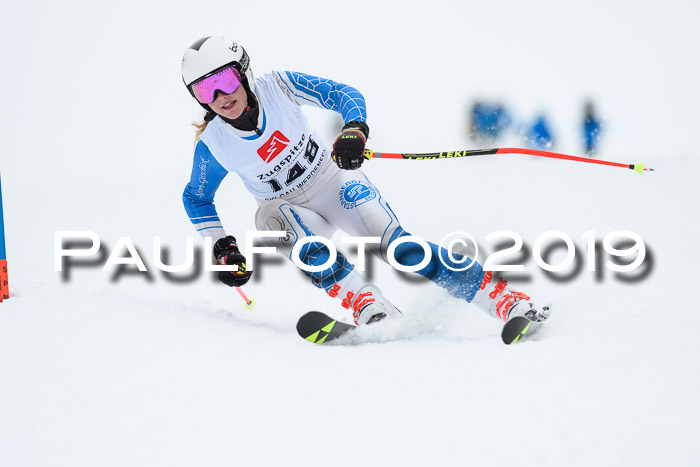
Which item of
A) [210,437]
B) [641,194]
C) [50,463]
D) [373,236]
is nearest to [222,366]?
[210,437]

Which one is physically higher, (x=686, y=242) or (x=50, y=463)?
(x=686, y=242)

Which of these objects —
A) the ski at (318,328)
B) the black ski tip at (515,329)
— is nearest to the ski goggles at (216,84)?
the ski at (318,328)

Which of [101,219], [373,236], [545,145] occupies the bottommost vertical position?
[101,219]

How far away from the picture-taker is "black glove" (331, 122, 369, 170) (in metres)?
2.69

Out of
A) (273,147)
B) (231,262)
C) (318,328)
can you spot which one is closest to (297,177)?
(273,147)

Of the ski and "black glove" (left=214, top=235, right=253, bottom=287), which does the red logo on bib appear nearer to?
"black glove" (left=214, top=235, right=253, bottom=287)

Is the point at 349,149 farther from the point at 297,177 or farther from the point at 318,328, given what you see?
the point at 318,328

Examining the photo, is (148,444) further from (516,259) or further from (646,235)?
(646,235)

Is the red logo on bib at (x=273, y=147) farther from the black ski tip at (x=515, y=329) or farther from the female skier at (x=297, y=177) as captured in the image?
the black ski tip at (x=515, y=329)

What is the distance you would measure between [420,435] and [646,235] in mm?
4546

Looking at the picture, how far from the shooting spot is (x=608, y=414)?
5.06ft

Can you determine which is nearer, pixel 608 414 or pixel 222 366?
pixel 608 414

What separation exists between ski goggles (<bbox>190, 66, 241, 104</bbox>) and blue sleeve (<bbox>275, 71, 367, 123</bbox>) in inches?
12.7

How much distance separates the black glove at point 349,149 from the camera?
8.84ft
